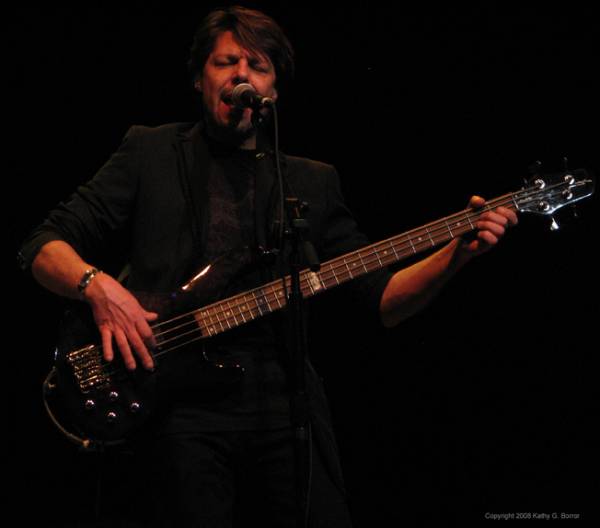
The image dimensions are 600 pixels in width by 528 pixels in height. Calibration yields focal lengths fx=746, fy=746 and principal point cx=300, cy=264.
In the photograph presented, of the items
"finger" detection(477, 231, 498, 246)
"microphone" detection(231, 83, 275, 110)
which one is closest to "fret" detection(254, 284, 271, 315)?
"microphone" detection(231, 83, 275, 110)

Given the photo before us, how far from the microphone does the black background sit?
141 cm

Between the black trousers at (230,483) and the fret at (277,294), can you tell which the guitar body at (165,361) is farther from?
the black trousers at (230,483)

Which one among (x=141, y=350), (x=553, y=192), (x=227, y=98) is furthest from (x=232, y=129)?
(x=553, y=192)

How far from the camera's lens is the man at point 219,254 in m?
2.21

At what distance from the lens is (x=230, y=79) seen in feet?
8.86

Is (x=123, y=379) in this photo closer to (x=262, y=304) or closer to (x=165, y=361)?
(x=165, y=361)

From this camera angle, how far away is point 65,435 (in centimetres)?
227

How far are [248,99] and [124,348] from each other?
835 millimetres

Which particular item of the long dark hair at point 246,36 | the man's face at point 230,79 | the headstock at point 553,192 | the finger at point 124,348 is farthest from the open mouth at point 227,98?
the headstock at point 553,192

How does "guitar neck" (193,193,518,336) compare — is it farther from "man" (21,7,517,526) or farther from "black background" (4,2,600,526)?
"black background" (4,2,600,526)

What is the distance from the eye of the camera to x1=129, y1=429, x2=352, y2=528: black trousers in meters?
2.12

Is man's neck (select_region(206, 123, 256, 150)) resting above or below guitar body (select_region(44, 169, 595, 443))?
above

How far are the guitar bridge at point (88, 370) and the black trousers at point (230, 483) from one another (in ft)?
0.83

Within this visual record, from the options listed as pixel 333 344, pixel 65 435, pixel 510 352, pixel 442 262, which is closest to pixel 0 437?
pixel 65 435
